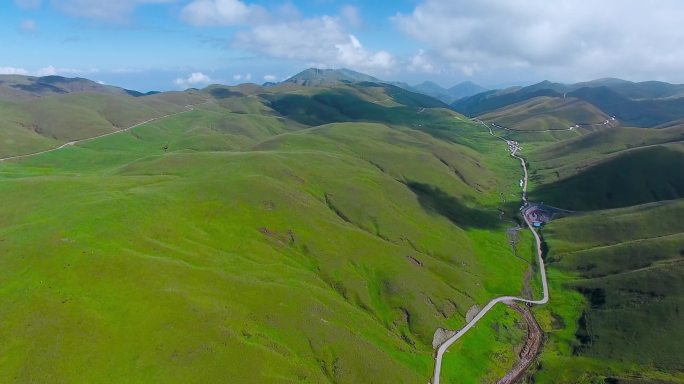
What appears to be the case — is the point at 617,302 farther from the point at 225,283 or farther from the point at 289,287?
the point at 225,283

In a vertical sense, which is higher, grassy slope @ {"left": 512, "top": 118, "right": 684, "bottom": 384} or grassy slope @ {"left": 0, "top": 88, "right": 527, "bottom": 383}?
grassy slope @ {"left": 0, "top": 88, "right": 527, "bottom": 383}

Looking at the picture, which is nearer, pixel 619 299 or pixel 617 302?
pixel 617 302

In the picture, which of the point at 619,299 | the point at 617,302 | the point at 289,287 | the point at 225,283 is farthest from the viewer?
the point at 619,299

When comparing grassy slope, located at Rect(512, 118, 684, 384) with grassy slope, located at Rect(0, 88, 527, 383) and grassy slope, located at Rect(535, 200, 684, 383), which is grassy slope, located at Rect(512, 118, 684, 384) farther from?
grassy slope, located at Rect(0, 88, 527, 383)

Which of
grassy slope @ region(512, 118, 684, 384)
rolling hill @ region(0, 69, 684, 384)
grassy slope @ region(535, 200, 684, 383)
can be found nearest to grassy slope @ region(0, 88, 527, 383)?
rolling hill @ region(0, 69, 684, 384)

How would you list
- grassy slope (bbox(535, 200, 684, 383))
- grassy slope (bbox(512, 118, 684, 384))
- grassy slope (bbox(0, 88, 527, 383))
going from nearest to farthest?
grassy slope (bbox(0, 88, 527, 383))
grassy slope (bbox(512, 118, 684, 384))
grassy slope (bbox(535, 200, 684, 383))

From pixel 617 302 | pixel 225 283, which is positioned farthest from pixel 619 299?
pixel 225 283

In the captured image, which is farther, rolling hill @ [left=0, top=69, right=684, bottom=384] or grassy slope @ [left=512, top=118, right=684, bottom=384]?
grassy slope @ [left=512, top=118, right=684, bottom=384]

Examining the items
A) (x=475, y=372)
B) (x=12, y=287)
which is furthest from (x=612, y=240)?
(x=12, y=287)

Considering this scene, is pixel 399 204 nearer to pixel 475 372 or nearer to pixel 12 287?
pixel 475 372
